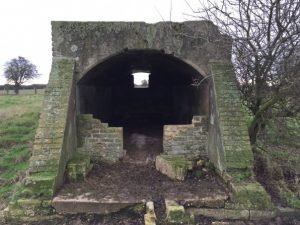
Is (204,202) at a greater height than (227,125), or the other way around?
(227,125)

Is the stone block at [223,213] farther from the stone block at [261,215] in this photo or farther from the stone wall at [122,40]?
the stone wall at [122,40]

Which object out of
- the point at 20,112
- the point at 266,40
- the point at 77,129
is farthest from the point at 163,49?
the point at 20,112

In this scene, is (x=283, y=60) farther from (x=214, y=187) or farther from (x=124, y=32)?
(x=124, y=32)

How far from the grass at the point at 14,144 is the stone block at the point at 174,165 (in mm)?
3190

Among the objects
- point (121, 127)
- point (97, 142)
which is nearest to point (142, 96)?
point (121, 127)

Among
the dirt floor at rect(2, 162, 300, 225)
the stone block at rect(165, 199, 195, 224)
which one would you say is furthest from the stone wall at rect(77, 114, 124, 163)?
the stone block at rect(165, 199, 195, 224)

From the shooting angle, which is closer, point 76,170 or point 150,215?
point 150,215

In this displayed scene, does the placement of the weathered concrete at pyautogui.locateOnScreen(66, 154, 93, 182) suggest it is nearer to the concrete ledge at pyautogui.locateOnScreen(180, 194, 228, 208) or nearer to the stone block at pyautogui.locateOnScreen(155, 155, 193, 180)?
the stone block at pyautogui.locateOnScreen(155, 155, 193, 180)

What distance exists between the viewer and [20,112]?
13.8 m

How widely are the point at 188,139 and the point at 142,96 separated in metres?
6.60

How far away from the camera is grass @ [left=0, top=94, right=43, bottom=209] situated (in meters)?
7.36

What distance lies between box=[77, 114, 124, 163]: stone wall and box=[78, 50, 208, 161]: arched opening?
54 centimetres

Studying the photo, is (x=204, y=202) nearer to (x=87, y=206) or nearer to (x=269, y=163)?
(x=87, y=206)

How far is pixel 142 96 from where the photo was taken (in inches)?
531
